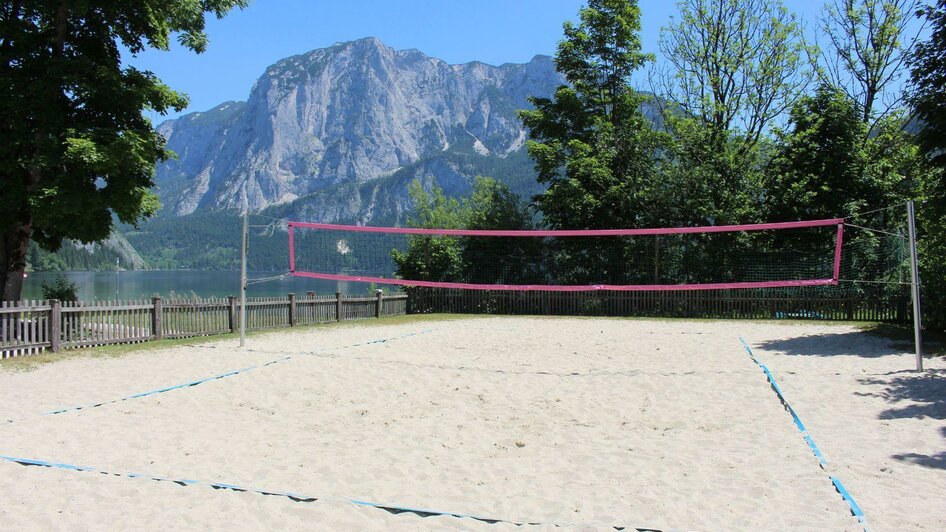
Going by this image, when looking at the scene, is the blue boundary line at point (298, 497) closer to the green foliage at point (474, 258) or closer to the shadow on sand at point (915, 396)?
the shadow on sand at point (915, 396)

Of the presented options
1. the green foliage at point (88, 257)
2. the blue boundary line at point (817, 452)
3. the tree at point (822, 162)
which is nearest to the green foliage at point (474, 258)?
the tree at point (822, 162)

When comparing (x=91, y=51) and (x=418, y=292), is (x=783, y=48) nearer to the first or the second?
(x=418, y=292)

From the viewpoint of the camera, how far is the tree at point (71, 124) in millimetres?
12125

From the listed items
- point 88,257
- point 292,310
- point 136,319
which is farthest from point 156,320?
point 88,257

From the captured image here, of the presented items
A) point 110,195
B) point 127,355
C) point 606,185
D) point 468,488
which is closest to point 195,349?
point 127,355

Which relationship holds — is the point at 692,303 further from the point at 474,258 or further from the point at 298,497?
the point at 298,497

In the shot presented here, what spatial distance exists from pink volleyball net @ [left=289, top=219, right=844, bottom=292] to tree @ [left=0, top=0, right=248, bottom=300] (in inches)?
294

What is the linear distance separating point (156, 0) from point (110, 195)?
454 centimetres

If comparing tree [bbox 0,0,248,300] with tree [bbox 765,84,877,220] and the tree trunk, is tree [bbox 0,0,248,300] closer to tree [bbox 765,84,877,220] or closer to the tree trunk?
the tree trunk

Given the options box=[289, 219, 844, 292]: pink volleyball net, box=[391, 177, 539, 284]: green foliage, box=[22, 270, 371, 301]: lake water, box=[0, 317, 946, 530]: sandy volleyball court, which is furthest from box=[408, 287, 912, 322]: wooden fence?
box=[22, 270, 371, 301]: lake water

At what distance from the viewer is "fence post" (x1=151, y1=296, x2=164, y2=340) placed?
12875mm

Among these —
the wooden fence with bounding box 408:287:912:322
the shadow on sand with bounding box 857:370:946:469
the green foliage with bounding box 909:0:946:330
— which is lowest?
the shadow on sand with bounding box 857:370:946:469

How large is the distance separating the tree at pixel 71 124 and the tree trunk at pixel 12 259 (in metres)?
0.02

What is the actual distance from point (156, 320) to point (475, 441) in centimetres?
995
